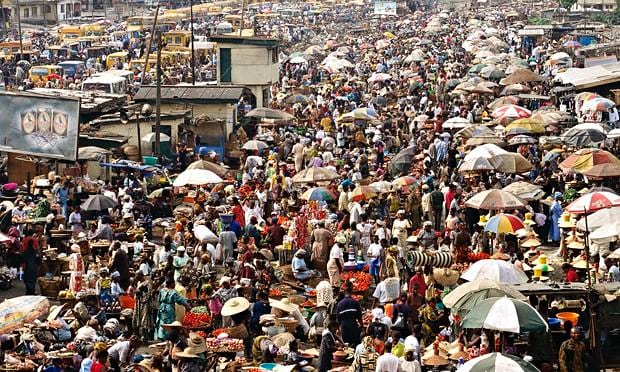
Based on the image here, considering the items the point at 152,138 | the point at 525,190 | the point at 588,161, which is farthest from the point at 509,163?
the point at 152,138

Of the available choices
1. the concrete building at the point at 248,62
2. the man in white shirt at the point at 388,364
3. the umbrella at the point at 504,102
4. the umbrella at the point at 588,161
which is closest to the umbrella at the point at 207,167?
the umbrella at the point at 588,161

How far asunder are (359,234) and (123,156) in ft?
32.9

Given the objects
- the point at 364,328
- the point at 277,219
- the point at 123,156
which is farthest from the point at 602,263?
the point at 123,156

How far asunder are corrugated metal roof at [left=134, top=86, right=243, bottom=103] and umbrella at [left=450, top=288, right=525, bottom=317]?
59.9ft

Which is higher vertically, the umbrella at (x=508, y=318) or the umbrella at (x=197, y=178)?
the umbrella at (x=508, y=318)

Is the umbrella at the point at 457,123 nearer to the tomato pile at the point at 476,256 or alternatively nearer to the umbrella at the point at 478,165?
the umbrella at the point at 478,165

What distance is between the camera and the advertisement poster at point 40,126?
24625mm

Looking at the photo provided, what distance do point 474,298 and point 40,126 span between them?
1307cm

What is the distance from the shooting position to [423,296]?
1623 centimetres

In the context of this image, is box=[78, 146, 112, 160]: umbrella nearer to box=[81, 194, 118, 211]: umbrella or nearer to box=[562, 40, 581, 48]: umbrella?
box=[81, 194, 118, 211]: umbrella

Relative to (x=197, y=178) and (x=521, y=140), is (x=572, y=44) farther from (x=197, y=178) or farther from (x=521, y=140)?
(x=197, y=178)

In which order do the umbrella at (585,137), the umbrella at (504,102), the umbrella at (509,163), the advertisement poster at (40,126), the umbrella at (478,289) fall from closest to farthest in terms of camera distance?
1. the umbrella at (478,289)
2. the umbrella at (509,163)
3. the umbrella at (585,137)
4. the advertisement poster at (40,126)
5. the umbrella at (504,102)

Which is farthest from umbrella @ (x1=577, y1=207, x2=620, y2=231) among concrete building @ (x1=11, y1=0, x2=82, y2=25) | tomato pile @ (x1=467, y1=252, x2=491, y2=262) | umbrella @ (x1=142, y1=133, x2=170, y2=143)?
concrete building @ (x1=11, y1=0, x2=82, y2=25)

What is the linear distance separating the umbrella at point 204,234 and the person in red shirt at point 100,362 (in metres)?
5.38
